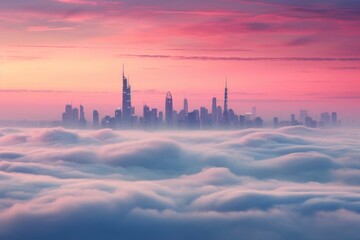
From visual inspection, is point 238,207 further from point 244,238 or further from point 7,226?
point 7,226

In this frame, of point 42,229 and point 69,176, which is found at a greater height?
point 69,176

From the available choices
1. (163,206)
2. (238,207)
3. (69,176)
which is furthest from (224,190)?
Result: (69,176)

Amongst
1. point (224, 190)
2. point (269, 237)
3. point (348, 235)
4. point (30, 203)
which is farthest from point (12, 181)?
point (348, 235)

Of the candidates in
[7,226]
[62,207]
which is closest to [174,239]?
[62,207]

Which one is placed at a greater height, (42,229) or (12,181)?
(12,181)

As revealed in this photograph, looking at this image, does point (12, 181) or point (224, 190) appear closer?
point (12, 181)

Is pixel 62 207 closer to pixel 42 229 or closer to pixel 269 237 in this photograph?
pixel 42 229

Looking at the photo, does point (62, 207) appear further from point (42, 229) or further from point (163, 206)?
point (163, 206)
